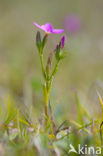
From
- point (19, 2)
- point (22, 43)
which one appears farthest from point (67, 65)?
point (19, 2)

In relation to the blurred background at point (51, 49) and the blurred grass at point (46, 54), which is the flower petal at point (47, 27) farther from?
the blurred background at point (51, 49)

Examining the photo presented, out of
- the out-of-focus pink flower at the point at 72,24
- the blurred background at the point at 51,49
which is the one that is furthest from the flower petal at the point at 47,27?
the out-of-focus pink flower at the point at 72,24

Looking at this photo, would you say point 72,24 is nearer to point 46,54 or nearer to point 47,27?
point 46,54

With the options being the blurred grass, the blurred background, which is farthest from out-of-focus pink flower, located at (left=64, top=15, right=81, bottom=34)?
the blurred grass

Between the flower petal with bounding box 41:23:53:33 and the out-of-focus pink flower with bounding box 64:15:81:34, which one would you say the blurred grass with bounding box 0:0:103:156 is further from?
the flower petal with bounding box 41:23:53:33

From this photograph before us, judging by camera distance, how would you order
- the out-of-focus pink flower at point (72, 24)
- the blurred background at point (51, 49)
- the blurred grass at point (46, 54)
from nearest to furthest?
the blurred grass at point (46, 54) → the blurred background at point (51, 49) → the out-of-focus pink flower at point (72, 24)

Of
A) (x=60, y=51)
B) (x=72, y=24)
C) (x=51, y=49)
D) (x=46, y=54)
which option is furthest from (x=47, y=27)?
(x=72, y=24)

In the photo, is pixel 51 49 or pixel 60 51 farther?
pixel 51 49

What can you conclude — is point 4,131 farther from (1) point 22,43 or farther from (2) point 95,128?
(1) point 22,43
